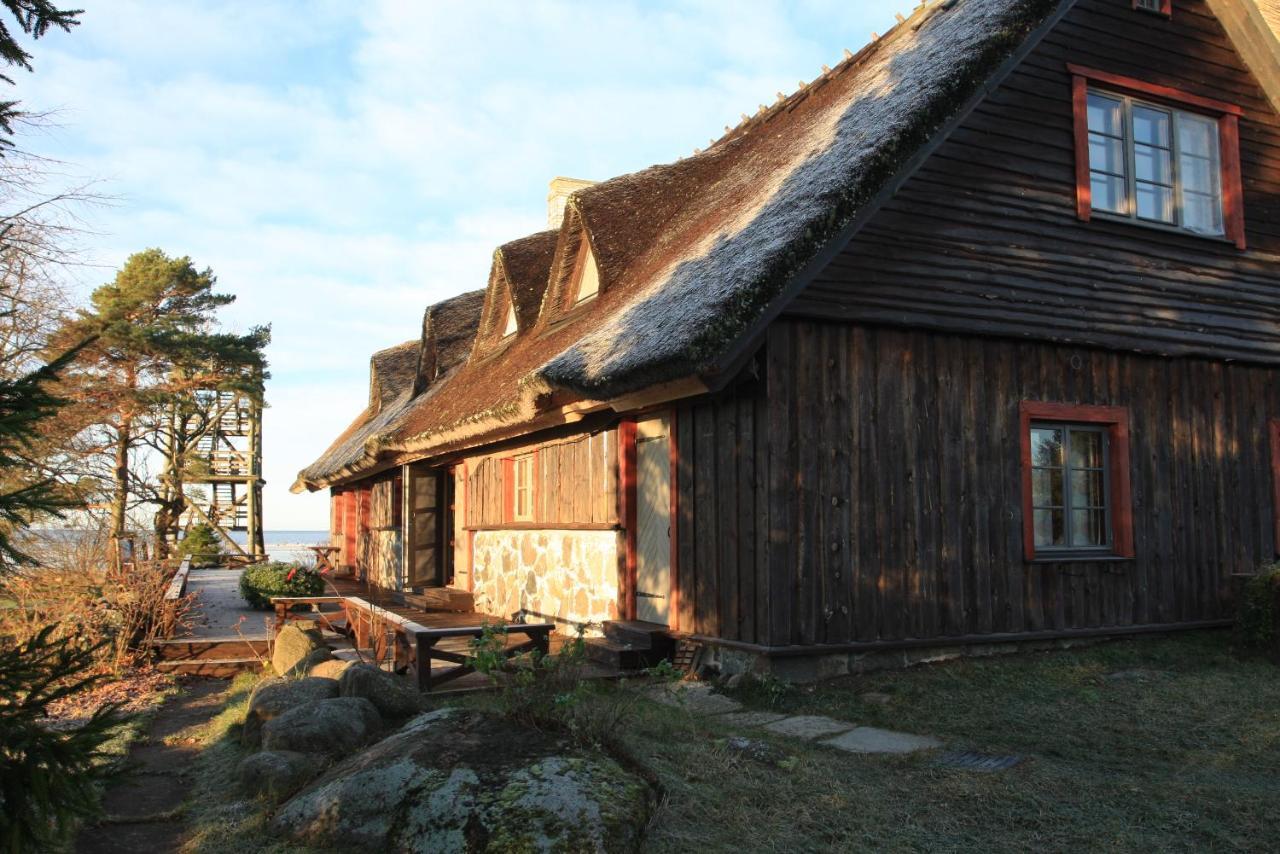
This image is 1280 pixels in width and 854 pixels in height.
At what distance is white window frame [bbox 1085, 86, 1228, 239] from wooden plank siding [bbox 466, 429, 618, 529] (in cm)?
525

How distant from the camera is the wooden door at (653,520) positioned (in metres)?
9.38

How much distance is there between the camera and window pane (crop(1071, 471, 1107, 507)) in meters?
9.55

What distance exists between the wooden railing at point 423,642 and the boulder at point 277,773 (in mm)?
1110

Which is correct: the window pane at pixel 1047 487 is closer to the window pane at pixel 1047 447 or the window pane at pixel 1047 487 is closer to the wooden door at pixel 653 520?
the window pane at pixel 1047 447

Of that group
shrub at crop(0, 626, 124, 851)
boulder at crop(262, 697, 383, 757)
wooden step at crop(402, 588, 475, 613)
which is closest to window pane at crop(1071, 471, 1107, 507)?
boulder at crop(262, 697, 383, 757)

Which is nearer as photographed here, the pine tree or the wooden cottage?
the wooden cottage

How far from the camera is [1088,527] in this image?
9625mm

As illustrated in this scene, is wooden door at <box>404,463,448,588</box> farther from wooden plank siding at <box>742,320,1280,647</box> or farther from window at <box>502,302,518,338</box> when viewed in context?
wooden plank siding at <box>742,320,1280,647</box>

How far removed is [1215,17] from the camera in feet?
34.3

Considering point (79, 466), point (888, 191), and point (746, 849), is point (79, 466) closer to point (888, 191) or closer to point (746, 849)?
point (888, 191)

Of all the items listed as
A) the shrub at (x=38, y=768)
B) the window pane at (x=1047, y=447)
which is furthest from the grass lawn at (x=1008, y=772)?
the shrub at (x=38, y=768)

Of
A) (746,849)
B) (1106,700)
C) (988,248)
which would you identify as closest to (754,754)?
(746,849)

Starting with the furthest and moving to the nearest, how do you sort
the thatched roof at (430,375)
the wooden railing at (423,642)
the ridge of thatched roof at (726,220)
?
the thatched roof at (430,375) → the wooden railing at (423,642) → the ridge of thatched roof at (726,220)

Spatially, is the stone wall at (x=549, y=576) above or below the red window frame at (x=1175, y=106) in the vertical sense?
below
